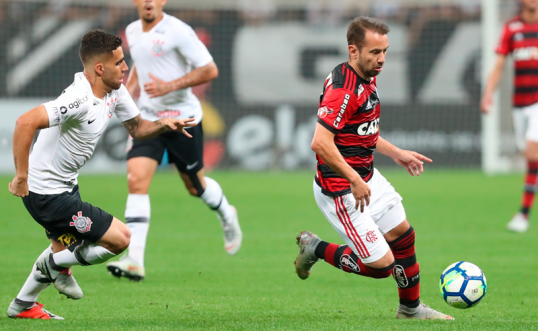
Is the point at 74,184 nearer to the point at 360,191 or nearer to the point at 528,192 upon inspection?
the point at 360,191

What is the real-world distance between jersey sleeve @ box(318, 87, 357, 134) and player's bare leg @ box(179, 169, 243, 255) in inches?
119

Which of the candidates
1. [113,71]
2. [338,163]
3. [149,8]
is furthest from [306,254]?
[149,8]

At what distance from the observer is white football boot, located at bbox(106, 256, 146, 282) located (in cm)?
640

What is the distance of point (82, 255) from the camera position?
191 inches

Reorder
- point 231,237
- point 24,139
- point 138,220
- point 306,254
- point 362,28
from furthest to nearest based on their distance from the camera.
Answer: point 231,237 < point 138,220 < point 306,254 < point 362,28 < point 24,139

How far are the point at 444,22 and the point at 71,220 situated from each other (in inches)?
652

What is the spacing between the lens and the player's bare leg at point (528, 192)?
9.36 m

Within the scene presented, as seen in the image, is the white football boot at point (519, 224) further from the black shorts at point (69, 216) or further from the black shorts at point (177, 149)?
the black shorts at point (69, 216)

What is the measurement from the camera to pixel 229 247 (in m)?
7.80

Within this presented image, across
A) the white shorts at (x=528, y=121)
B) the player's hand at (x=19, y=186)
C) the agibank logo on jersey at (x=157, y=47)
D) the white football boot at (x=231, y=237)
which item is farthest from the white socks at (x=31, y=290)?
the white shorts at (x=528, y=121)

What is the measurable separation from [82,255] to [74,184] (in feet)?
1.59

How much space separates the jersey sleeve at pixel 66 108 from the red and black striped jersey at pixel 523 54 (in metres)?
6.70

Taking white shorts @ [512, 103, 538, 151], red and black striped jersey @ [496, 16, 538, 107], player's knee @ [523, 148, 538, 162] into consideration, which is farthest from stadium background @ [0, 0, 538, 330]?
red and black striped jersey @ [496, 16, 538, 107]

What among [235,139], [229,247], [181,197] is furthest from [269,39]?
[229,247]
